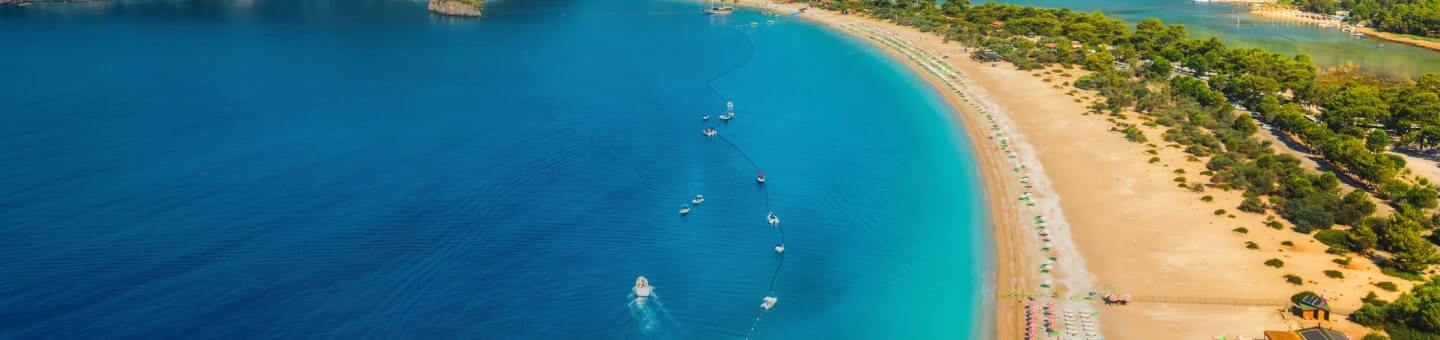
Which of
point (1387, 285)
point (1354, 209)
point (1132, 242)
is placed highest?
point (1354, 209)

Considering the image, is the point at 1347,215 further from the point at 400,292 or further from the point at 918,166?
the point at 400,292

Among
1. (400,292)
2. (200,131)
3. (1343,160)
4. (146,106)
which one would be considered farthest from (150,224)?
(1343,160)

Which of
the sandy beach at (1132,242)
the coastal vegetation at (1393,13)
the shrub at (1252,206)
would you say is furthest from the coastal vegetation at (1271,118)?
the coastal vegetation at (1393,13)

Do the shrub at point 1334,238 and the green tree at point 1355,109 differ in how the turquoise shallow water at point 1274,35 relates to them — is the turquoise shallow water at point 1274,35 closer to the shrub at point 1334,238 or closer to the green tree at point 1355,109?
the green tree at point 1355,109

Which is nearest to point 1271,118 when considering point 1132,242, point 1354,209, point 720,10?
point 1354,209

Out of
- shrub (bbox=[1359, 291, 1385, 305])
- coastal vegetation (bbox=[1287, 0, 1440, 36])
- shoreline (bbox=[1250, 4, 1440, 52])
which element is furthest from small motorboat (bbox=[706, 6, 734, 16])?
shrub (bbox=[1359, 291, 1385, 305])

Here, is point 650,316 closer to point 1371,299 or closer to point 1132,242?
point 1132,242

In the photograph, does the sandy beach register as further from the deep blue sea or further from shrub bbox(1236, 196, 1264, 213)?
the deep blue sea
